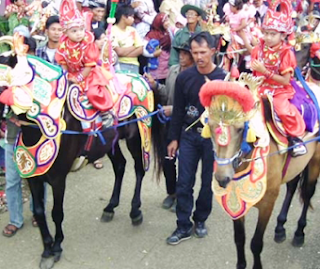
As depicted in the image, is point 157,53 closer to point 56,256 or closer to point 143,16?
point 143,16

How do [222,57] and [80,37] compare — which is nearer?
[80,37]

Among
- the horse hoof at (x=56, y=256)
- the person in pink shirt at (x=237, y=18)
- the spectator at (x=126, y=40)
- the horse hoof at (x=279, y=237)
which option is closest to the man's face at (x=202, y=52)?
the horse hoof at (x=279, y=237)

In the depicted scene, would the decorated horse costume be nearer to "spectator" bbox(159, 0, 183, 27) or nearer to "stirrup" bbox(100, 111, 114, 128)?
"stirrup" bbox(100, 111, 114, 128)

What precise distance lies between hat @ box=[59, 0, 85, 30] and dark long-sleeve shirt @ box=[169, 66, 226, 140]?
939mm

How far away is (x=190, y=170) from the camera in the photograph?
4117 millimetres

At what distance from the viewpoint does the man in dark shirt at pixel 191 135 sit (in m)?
3.77

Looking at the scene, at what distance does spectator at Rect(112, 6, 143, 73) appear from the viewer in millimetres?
5707

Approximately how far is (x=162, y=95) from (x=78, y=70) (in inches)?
43.8

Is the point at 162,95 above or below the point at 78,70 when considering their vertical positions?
below

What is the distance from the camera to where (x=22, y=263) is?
403 centimetres

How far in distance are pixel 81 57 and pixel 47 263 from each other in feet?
5.66

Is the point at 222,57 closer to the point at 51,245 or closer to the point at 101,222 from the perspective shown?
the point at 101,222

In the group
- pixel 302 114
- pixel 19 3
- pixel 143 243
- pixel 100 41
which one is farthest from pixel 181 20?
pixel 143 243

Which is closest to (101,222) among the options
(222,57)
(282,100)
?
(282,100)
